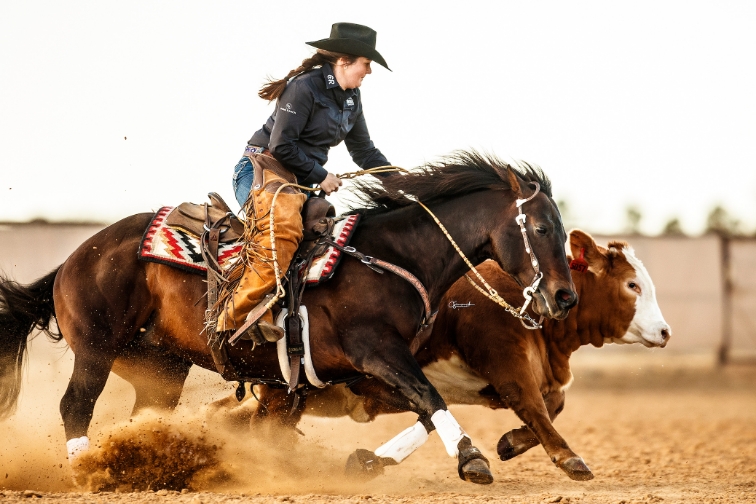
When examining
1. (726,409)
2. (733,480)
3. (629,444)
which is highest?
(733,480)

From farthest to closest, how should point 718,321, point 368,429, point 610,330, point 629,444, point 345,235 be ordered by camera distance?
point 718,321 < point 368,429 < point 629,444 < point 610,330 < point 345,235

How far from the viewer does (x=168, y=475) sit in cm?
539

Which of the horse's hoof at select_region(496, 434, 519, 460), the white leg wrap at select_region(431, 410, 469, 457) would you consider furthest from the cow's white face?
the white leg wrap at select_region(431, 410, 469, 457)

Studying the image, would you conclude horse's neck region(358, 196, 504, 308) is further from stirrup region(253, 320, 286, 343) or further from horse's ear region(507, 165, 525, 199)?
stirrup region(253, 320, 286, 343)

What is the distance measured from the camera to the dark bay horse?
471 centimetres

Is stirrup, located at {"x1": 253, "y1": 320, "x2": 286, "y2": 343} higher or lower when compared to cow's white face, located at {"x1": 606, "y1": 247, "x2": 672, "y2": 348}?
higher

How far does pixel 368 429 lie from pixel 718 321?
316 inches

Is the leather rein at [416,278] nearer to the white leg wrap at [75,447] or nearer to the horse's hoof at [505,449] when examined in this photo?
the horse's hoof at [505,449]

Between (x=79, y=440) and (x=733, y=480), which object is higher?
(x=79, y=440)

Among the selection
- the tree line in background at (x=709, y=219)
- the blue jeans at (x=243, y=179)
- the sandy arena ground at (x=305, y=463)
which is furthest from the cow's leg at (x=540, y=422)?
the tree line in background at (x=709, y=219)

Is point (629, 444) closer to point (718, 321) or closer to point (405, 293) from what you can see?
point (405, 293)

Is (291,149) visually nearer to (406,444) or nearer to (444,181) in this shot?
(444,181)

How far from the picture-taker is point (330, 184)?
508 cm

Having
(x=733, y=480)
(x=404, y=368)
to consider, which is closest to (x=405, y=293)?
(x=404, y=368)
